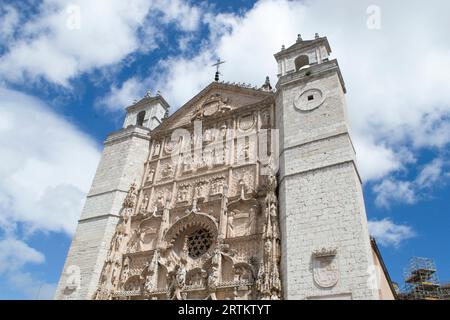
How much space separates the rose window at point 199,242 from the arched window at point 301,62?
7.23 m

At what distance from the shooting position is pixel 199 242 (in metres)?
12.0

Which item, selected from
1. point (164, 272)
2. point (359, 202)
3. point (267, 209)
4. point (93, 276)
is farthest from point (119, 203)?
point (359, 202)

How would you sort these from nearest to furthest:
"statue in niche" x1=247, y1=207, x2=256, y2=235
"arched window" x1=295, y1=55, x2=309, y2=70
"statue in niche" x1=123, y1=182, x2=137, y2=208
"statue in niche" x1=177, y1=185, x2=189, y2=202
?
"statue in niche" x1=247, y1=207, x2=256, y2=235, "statue in niche" x1=177, y1=185, x2=189, y2=202, "statue in niche" x1=123, y1=182, x2=137, y2=208, "arched window" x1=295, y1=55, x2=309, y2=70

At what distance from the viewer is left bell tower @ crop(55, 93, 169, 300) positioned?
12563 millimetres

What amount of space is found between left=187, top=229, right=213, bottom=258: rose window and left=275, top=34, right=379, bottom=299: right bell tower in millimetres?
2729

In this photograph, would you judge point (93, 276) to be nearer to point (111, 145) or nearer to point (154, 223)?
point (154, 223)

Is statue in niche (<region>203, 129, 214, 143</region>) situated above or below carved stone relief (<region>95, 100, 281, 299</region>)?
above

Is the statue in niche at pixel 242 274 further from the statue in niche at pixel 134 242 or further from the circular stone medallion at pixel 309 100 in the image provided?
the circular stone medallion at pixel 309 100

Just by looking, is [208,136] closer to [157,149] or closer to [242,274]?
[157,149]

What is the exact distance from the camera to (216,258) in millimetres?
10727

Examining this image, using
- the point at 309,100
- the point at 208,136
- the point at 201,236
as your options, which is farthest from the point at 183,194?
the point at 309,100

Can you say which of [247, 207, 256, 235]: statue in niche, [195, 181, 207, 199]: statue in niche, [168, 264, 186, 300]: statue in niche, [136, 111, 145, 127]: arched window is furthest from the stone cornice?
[136, 111, 145, 127]: arched window

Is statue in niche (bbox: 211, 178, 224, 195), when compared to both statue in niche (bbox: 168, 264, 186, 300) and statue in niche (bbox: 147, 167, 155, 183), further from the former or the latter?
statue in niche (bbox: 147, 167, 155, 183)
